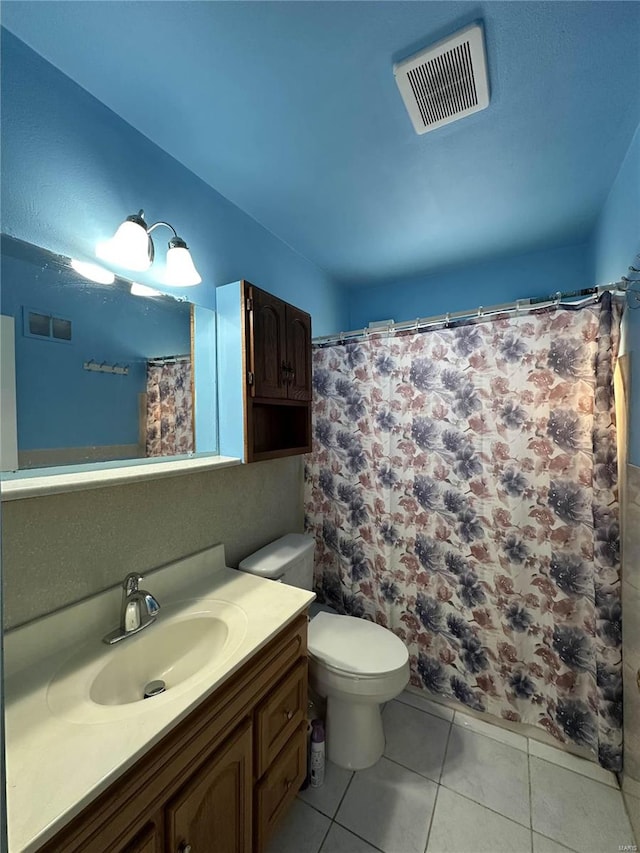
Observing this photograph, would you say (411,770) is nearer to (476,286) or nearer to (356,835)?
(356,835)

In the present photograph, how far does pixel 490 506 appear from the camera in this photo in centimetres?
156

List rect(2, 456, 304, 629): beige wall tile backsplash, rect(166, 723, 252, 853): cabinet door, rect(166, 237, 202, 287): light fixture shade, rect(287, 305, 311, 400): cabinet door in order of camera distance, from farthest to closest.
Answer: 1. rect(287, 305, 311, 400): cabinet door
2. rect(166, 237, 202, 287): light fixture shade
3. rect(2, 456, 304, 629): beige wall tile backsplash
4. rect(166, 723, 252, 853): cabinet door

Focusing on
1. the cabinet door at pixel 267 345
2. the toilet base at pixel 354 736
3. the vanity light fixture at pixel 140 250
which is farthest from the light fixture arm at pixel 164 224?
the toilet base at pixel 354 736

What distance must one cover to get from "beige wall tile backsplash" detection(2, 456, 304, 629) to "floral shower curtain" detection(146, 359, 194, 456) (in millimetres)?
130

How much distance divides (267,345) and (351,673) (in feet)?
4.34

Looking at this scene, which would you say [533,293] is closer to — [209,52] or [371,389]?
[371,389]

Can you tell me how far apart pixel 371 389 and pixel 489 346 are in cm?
58

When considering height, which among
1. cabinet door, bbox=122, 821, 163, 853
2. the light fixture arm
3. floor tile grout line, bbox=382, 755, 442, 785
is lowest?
floor tile grout line, bbox=382, 755, 442, 785

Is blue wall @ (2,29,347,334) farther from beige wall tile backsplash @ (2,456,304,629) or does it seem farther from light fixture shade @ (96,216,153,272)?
beige wall tile backsplash @ (2,456,304,629)

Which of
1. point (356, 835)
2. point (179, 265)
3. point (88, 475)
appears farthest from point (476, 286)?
point (356, 835)

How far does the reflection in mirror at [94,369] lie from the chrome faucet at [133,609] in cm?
39

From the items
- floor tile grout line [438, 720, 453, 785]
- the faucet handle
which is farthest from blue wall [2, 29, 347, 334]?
floor tile grout line [438, 720, 453, 785]

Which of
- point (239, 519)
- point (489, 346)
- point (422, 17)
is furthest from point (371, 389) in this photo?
point (422, 17)

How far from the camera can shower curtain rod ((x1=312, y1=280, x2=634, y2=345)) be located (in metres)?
1.35
